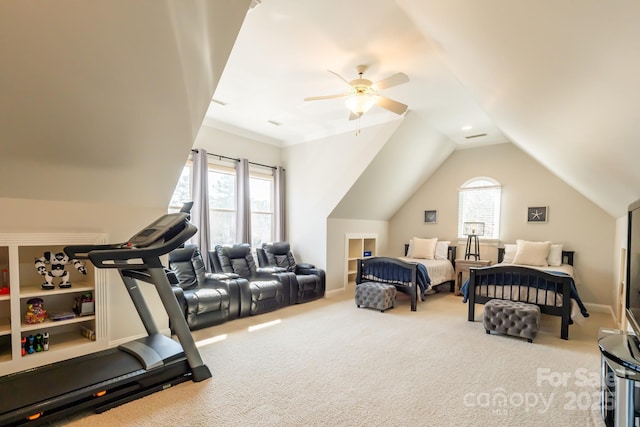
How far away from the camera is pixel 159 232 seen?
7.95ft

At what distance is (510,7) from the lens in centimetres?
140

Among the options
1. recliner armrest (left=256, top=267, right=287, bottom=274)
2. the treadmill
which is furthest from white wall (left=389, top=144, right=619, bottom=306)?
the treadmill

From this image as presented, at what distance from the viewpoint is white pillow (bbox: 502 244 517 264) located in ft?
18.3

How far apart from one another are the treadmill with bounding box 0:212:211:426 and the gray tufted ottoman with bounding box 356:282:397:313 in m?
2.80

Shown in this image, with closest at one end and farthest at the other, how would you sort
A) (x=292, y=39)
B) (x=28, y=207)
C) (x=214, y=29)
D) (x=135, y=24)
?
(x=135, y=24) → (x=214, y=29) → (x=28, y=207) → (x=292, y=39)

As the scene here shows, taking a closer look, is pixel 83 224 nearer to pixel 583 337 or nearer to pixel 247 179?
pixel 247 179

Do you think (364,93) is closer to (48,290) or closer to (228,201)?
(228,201)

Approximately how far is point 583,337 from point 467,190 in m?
3.47

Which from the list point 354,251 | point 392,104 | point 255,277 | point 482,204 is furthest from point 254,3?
point 482,204

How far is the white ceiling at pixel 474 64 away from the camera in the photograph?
1.28 m

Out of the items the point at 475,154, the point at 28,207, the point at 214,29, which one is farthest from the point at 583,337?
the point at 28,207

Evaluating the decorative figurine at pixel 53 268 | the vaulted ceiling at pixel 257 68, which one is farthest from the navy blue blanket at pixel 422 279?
the decorative figurine at pixel 53 268

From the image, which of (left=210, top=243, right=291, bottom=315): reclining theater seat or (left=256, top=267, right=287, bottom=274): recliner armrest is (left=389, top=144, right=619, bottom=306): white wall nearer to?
(left=256, top=267, right=287, bottom=274): recliner armrest

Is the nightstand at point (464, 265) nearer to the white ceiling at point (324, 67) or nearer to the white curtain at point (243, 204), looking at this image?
the white ceiling at point (324, 67)
